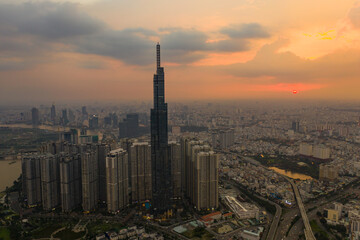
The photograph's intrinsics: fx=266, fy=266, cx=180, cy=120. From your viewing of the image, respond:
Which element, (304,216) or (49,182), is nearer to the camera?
(304,216)

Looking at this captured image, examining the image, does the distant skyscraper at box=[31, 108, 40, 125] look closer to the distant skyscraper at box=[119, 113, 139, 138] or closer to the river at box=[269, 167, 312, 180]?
the distant skyscraper at box=[119, 113, 139, 138]

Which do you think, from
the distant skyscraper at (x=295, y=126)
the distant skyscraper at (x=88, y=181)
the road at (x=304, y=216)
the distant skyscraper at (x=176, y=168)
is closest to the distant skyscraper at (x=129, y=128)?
the distant skyscraper at (x=176, y=168)

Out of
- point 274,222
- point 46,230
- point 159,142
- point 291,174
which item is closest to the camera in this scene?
point 46,230

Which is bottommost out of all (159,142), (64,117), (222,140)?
(222,140)

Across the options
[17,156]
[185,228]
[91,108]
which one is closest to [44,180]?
[185,228]

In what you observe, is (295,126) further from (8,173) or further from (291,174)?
(8,173)

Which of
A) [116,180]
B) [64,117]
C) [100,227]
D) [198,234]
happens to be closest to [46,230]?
[100,227]

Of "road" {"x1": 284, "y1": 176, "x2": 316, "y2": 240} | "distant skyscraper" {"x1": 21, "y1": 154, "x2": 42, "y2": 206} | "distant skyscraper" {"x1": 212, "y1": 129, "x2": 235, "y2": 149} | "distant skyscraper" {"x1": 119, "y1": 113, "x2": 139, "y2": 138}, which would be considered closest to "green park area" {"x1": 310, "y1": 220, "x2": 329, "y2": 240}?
"road" {"x1": 284, "y1": 176, "x2": 316, "y2": 240}

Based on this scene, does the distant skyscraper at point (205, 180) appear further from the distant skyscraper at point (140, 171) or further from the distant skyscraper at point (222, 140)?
the distant skyscraper at point (222, 140)
